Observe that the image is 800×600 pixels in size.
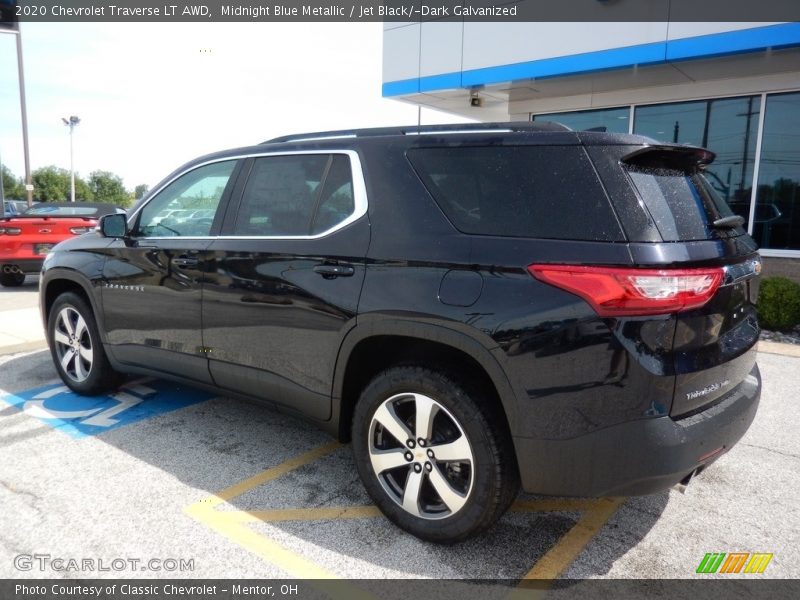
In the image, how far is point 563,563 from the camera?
8.46 feet

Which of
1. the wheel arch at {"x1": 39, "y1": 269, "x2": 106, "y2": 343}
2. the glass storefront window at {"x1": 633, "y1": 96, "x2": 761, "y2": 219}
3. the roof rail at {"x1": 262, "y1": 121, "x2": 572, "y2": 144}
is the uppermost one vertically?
the glass storefront window at {"x1": 633, "y1": 96, "x2": 761, "y2": 219}

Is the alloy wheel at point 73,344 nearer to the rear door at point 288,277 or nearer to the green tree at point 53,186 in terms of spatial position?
the rear door at point 288,277

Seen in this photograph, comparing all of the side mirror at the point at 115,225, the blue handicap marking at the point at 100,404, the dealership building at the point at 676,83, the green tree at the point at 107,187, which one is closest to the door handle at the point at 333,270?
the side mirror at the point at 115,225

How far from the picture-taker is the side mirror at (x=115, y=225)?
13.3ft

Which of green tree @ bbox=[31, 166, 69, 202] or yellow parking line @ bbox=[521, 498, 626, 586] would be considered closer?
yellow parking line @ bbox=[521, 498, 626, 586]

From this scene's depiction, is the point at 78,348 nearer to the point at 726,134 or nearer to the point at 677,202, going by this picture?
the point at 677,202

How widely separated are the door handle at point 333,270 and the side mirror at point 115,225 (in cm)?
190

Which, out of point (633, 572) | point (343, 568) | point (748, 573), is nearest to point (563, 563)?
point (633, 572)

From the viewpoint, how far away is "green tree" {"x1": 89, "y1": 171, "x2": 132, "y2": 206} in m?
103

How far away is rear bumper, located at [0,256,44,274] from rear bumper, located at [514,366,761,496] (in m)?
10.1

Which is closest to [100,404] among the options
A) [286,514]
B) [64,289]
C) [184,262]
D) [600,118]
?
[64,289]

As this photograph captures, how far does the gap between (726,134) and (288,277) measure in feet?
27.9

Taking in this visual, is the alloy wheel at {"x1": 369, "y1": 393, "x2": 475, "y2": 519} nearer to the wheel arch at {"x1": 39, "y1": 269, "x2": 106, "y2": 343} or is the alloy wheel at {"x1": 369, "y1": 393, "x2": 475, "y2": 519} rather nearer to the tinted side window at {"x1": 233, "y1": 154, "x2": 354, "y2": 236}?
the tinted side window at {"x1": 233, "y1": 154, "x2": 354, "y2": 236}

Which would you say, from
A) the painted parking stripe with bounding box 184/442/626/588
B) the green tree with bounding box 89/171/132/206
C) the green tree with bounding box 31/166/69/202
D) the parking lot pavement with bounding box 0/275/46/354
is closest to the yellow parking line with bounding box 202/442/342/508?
the painted parking stripe with bounding box 184/442/626/588
